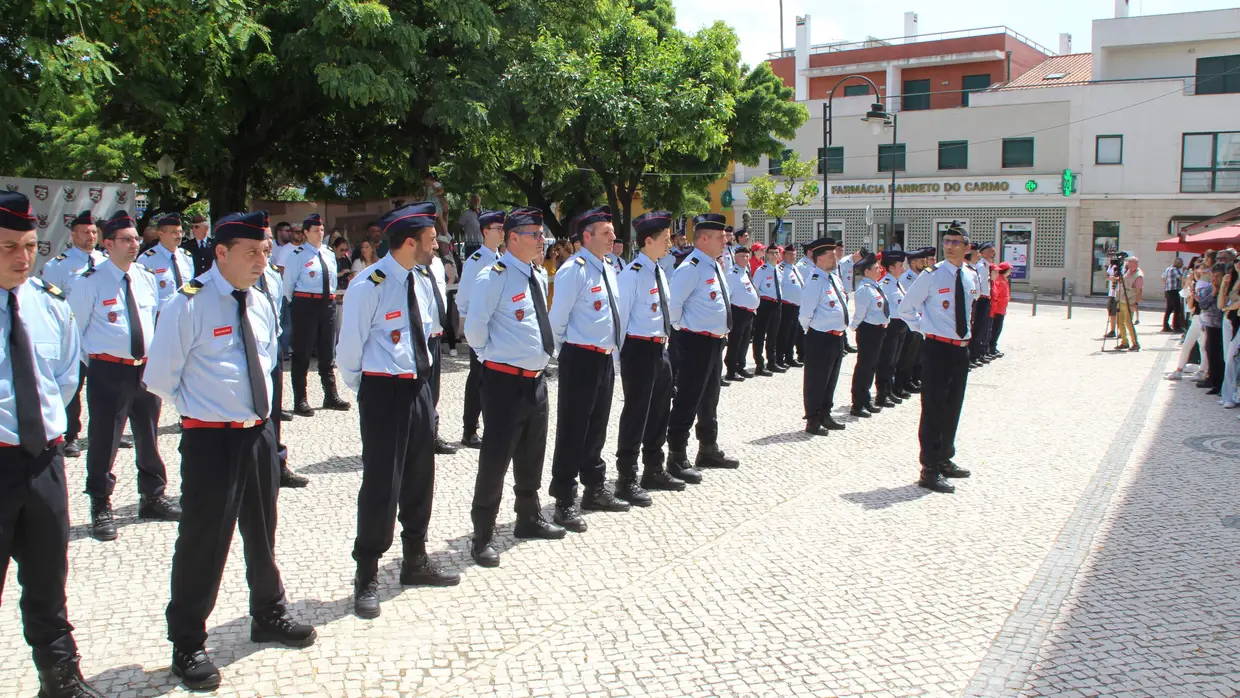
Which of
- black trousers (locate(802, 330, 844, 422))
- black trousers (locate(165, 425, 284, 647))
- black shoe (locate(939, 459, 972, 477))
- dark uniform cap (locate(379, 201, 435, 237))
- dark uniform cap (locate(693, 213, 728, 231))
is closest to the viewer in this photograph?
black trousers (locate(165, 425, 284, 647))

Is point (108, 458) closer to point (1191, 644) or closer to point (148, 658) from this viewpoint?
point (148, 658)

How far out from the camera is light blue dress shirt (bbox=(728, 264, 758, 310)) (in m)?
10.6

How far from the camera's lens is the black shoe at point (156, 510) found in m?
6.69

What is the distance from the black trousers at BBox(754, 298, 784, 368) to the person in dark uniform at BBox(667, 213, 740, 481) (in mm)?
6391

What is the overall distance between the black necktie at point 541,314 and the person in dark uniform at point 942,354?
347cm

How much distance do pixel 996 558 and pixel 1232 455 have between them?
14.9 ft

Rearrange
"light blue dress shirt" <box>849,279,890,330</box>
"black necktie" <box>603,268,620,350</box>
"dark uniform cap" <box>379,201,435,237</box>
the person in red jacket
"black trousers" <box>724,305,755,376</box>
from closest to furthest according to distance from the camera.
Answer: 1. "dark uniform cap" <box>379,201,435,237</box>
2. "black necktie" <box>603,268,620,350</box>
3. "light blue dress shirt" <box>849,279,890,330</box>
4. "black trousers" <box>724,305,755,376</box>
5. the person in red jacket

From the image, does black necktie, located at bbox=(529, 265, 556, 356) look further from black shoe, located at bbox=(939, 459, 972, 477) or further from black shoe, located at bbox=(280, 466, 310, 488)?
black shoe, located at bbox=(939, 459, 972, 477)

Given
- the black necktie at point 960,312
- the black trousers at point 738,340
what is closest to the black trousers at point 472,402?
the black necktie at point 960,312

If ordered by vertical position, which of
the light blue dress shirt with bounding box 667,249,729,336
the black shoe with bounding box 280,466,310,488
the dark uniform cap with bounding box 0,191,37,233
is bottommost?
the black shoe with bounding box 280,466,310,488

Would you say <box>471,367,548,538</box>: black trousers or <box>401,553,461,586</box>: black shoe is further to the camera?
<box>471,367,548,538</box>: black trousers

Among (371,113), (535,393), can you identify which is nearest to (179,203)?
(371,113)

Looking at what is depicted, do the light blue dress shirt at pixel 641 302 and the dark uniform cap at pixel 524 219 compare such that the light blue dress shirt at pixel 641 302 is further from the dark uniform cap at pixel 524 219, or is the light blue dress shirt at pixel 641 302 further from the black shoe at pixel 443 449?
the black shoe at pixel 443 449

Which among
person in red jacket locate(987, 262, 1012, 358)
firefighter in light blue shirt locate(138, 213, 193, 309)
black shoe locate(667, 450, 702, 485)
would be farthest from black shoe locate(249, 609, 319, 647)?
person in red jacket locate(987, 262, 1012, 358)
